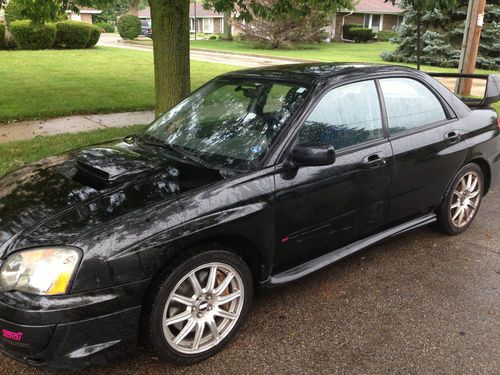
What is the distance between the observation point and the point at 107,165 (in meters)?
3.11

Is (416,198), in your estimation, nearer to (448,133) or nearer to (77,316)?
(448,133)

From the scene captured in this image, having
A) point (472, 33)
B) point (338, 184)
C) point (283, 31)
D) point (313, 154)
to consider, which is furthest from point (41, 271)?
point (283, 31)

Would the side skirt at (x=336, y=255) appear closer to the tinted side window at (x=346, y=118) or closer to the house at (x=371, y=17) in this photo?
the tinted side window at (x=346, y=118)

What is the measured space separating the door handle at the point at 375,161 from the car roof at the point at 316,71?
0.60 meters

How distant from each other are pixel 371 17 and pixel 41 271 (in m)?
47.1

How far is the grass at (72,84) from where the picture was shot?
904 centimetres

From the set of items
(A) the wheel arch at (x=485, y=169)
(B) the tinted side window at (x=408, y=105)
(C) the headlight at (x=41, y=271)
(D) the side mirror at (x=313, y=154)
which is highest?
(B) the tinted side window at (x=408, y=105)

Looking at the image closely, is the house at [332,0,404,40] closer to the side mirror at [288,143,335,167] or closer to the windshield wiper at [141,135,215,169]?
the windshield wiper at [141,135,215,169]

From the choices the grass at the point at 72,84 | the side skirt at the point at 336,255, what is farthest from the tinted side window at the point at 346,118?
the grass at the point at 72,84

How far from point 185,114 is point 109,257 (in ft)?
5.59

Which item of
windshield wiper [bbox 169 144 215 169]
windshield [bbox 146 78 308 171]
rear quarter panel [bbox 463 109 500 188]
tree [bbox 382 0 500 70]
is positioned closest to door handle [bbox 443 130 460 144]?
rear quarter panel [bbox 463 109 500 188]

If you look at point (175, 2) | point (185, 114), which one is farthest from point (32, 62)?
point (185, 114)

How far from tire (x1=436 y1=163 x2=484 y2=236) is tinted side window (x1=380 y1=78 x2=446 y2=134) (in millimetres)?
612

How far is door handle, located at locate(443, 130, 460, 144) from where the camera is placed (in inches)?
155
